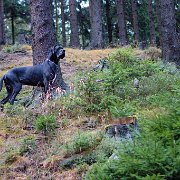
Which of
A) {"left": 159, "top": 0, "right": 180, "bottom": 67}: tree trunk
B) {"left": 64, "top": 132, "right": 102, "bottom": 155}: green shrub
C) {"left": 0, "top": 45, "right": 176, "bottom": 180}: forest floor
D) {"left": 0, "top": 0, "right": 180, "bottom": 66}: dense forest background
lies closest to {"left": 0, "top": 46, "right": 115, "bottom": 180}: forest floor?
{"left": 0, "top": 45, "right": 176, "bottom": 180}: forest floor

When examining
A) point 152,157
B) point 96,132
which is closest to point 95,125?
point 96,132

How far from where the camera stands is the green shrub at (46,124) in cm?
675

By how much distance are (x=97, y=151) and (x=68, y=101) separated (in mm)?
2205

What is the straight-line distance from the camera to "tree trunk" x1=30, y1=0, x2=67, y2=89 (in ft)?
32.2

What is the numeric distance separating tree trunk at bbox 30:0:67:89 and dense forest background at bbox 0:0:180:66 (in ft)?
15.6

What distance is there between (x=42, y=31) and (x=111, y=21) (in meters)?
18.8

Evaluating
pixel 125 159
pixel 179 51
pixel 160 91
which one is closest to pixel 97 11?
pixel 179 51

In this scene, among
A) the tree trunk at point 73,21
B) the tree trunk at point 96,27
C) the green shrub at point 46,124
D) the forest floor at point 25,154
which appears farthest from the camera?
the tree trunk at point 73,21

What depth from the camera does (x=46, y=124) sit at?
675cm

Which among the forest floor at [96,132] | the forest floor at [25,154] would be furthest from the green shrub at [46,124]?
the forest floor at [25,154]

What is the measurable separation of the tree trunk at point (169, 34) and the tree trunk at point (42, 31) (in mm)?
4644

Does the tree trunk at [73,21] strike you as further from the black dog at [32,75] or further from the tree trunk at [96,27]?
the black dog at [32,75]

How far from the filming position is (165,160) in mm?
3867

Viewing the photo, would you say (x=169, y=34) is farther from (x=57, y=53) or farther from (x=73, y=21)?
(x=73, y=21)
